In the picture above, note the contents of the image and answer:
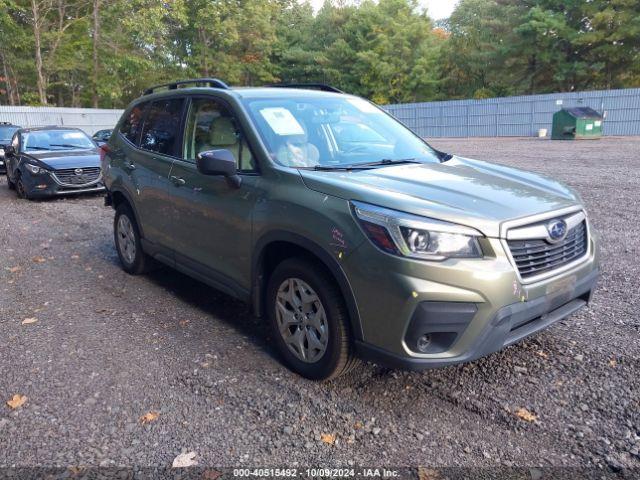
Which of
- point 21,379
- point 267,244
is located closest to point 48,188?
point 21,379

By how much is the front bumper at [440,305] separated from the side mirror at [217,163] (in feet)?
3.90

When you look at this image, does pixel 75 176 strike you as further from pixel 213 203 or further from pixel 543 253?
pixel 543 253

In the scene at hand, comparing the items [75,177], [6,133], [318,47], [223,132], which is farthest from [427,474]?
[318,47]

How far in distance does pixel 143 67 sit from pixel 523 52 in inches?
1006

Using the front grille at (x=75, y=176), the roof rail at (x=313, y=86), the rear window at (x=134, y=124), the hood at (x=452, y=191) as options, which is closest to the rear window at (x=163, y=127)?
the rear window at (x=134, y=124)

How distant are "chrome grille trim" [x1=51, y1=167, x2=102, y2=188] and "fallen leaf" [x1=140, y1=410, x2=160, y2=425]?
9.64 meters

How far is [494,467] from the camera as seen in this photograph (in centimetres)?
263

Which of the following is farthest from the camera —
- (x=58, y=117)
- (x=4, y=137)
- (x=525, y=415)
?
(x=58, y=117)

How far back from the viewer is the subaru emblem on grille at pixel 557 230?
3.10 m

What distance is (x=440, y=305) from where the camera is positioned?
9.09 feet

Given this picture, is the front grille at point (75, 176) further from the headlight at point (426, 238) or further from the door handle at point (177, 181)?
the headlight at point (426, 238)

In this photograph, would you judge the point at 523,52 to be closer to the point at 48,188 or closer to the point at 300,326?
the point at 48,188

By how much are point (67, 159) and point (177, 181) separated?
331 inches

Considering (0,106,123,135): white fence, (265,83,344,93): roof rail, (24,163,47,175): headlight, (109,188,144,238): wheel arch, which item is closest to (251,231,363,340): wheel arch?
(265,83,344,93): roof rail
